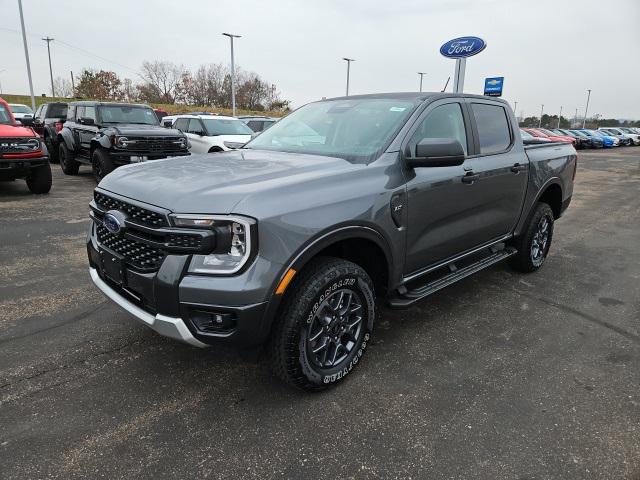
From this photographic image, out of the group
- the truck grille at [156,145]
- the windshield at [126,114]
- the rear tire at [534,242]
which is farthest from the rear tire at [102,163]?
the rear tire at [534,242]

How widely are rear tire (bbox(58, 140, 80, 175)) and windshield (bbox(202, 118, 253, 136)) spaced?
136 inches

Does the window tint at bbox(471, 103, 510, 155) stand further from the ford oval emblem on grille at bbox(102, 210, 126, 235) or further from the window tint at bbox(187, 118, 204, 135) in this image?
the window tint at bbox(187, 118, 204, 135)

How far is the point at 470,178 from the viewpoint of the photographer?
3590mm

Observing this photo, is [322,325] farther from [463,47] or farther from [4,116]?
[463,47]

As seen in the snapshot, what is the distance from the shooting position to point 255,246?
2.25 m

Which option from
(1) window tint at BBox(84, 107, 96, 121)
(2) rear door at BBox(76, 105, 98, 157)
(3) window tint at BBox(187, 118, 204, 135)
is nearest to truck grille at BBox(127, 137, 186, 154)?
Answer: (2) rear door at BBox(76, 105, 98, 157)

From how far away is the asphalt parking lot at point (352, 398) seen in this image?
2234 mm

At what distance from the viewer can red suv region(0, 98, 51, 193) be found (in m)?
7.95

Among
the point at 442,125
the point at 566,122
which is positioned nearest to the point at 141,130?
the point at 442,125

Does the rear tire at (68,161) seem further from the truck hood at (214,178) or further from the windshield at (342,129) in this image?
the truck hood at (214,178)

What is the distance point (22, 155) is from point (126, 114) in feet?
11.3

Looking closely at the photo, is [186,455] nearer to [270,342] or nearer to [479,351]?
[270,342]

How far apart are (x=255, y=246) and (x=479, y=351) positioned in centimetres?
197

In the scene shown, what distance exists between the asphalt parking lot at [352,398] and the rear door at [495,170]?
74 centimetres
